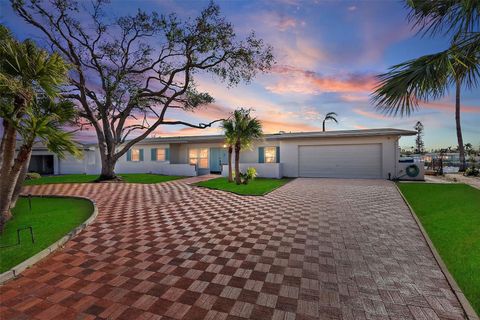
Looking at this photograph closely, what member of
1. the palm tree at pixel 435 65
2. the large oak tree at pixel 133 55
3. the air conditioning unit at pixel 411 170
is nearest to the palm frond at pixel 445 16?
the palm tree at pixel 435 65

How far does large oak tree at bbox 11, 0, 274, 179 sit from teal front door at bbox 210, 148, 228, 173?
15.5ft

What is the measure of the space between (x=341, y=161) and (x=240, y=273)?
587 inches

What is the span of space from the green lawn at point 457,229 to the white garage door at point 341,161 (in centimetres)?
629

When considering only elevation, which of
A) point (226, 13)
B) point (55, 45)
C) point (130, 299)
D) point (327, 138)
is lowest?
point (130, 299)

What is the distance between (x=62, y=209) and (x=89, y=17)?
1291 cm

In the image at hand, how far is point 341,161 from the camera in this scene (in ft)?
52.7

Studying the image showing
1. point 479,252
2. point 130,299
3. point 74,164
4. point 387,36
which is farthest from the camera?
point 74,164

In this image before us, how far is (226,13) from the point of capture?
12.7 meters

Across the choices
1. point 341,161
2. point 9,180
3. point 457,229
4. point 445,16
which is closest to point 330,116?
point 341,161

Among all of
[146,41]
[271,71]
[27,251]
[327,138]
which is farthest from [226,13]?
[27,251]

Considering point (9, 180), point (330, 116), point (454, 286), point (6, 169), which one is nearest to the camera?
point (454, 286)

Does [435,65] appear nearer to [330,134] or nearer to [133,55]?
[330,134]

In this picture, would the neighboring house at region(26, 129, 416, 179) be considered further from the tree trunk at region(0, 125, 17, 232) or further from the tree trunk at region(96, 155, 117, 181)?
the tree trunk at region(0, 125, 17, 232)

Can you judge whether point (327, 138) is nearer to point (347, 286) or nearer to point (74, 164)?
point (347, 286)
